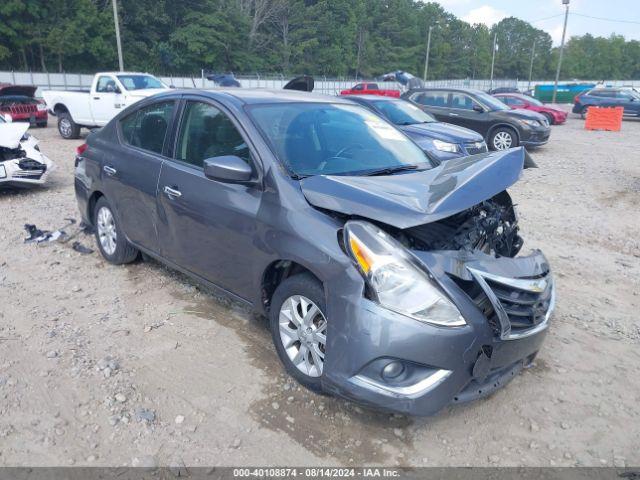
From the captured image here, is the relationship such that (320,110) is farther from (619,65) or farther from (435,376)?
(619,65)

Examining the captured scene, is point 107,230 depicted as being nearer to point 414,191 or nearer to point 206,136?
point 206,136

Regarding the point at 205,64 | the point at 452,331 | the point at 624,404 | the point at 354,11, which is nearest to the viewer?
the point at 452,331

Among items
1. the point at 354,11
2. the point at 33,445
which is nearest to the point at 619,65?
the point at 354,11

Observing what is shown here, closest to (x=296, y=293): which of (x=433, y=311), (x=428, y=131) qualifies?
(x=433, y=311)

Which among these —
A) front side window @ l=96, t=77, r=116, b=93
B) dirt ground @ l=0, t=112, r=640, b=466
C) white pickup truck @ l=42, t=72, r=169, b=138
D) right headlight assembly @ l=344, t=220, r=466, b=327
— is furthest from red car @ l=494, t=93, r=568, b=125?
right headlight assembly @ l=344, t=220, r=466, b=327

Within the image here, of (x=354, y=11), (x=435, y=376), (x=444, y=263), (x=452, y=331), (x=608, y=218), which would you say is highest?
(x=354, y=11)

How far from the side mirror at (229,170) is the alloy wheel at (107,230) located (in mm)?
2054

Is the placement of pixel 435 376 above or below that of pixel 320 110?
below

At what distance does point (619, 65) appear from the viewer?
10956 cm

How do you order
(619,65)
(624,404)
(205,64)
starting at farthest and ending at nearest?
(619,65) < (205,64) < (624,404)

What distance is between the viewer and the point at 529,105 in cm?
2127

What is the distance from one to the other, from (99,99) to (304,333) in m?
12.8

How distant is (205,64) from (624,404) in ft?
172

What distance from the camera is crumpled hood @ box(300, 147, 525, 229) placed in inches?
Result: 111
